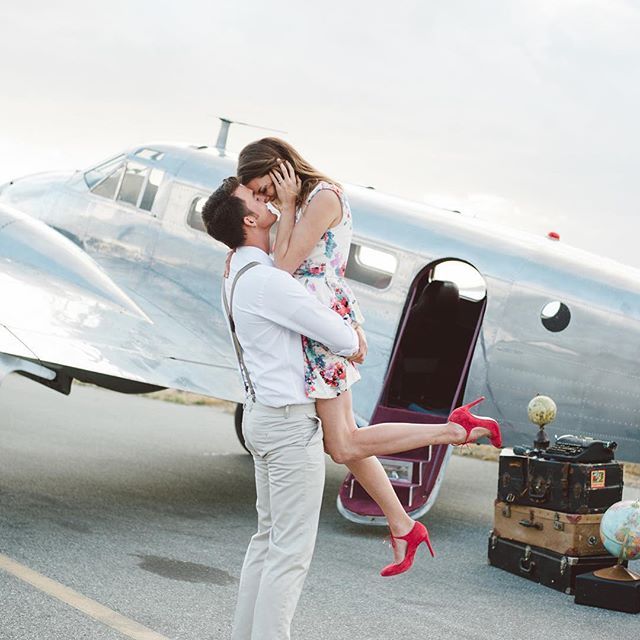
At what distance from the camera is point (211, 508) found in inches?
317

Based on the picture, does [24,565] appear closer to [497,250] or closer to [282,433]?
[282,433]

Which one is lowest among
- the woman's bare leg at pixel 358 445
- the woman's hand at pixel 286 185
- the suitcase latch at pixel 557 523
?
the suitcase latch at pixel 557 523

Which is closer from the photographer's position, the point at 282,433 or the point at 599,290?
the point at 282,433

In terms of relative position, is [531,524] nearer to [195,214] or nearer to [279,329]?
[279,329]

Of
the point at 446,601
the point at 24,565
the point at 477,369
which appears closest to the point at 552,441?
the point at 477,369

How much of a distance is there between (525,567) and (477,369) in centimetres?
162

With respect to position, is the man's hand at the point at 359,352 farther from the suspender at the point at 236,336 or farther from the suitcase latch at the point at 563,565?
the suitcase latch at the point at 563,565

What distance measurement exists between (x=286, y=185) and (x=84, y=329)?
4.31 metres

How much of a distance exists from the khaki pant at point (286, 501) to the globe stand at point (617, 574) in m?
3.05

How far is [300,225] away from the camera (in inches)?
148

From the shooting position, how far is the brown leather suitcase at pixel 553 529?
6.42m

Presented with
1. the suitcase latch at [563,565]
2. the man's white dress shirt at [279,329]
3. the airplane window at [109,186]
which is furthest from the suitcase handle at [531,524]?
the airplane window at [109,186]

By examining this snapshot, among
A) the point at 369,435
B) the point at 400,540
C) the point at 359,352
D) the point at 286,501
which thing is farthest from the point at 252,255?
the point at 400,540

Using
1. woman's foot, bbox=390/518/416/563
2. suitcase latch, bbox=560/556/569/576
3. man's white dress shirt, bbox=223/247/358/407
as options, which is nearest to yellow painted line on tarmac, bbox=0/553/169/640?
woman's foot, bbox=390/518/416/563
